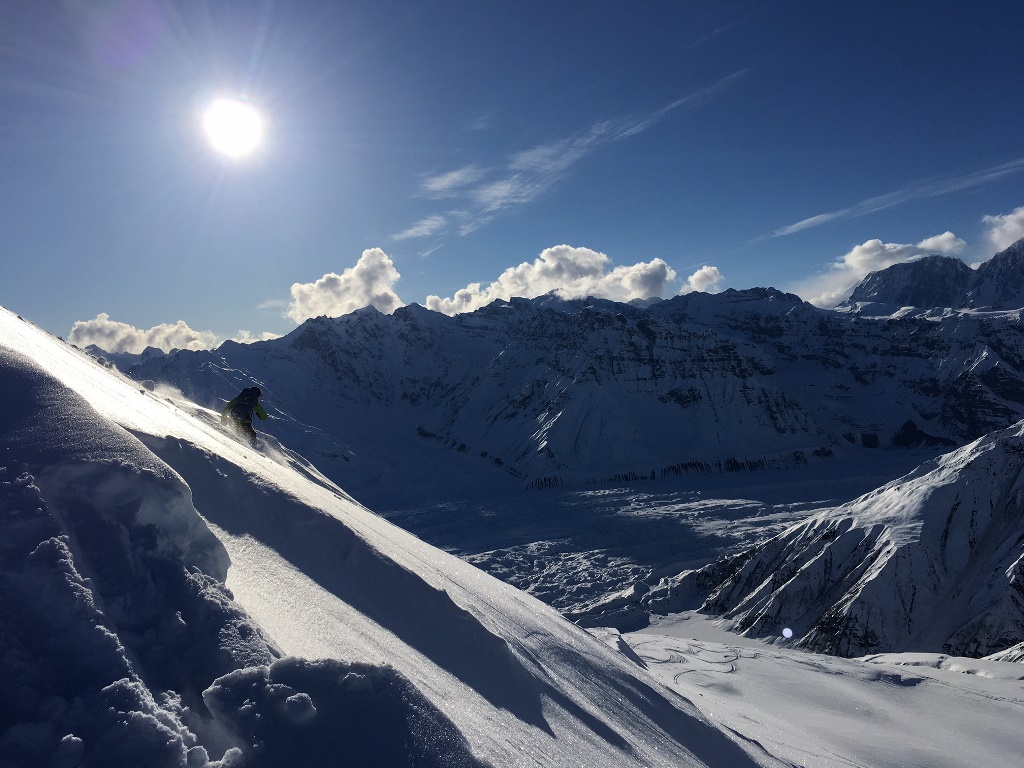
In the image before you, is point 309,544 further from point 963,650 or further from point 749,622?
point 749,622

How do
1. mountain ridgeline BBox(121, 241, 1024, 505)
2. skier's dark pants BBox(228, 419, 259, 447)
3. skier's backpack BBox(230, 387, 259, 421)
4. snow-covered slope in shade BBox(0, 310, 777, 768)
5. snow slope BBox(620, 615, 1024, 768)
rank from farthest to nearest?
mountain ridgeline BBox(121, 241, 1024, 505)
skier's backpack BBox(230, 387, 259, 421)
skier's dark pants BBox(228, 419, 259, 447)
snow slope BBox(620, 615, 1024, 768)
snow-covered slope in shade BBox(0, 310, 777, 768)

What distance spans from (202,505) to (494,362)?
129316mm

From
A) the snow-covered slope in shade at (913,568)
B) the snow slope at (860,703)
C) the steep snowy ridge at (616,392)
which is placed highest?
the steep snowy ridge at (616,392)

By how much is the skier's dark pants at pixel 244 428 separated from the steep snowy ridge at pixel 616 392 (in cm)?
6503

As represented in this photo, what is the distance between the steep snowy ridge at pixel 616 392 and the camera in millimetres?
91250

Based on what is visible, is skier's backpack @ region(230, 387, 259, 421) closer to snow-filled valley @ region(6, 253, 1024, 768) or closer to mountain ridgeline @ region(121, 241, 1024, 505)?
snow-filled valley @ region(6, 253, 1024, 768)

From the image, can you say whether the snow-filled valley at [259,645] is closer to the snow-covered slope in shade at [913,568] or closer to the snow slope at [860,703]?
the snow slope at [860,703]

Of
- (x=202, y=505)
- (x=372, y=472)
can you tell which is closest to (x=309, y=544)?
(x=202, y=505)

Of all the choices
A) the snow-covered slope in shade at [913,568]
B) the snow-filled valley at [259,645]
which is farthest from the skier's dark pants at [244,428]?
the snow-covered slope in shade at [913,568]

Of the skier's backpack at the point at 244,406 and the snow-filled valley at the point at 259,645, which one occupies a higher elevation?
the skier's backpack at the point at 244,406

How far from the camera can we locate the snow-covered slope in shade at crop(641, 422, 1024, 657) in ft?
66.4

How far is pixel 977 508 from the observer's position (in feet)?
76.7

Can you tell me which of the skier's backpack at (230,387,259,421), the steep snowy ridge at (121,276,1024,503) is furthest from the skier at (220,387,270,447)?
the steep snowy ridge at (121,276,1024,503)

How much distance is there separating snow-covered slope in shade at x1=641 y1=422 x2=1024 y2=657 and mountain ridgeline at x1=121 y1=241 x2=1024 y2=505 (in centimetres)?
5767
